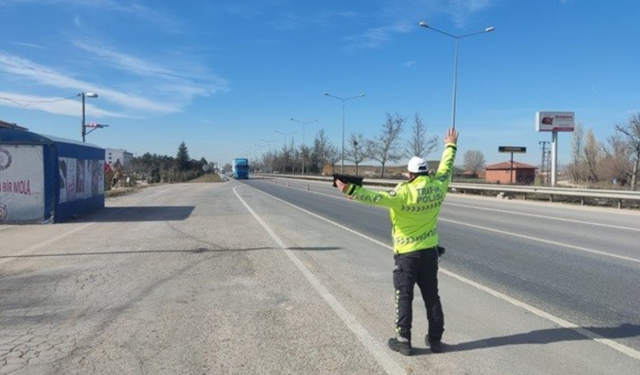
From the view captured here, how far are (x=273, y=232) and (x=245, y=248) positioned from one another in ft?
9.27

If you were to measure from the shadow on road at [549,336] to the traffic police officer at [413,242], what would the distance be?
369mm

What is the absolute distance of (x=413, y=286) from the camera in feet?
16.0

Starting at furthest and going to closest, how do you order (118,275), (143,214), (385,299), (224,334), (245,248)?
(143,214) < (245,248) < (118,275) < (385,299) < (224,334)

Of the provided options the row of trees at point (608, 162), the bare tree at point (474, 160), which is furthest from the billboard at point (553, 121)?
the bare tree at point (474, 160)

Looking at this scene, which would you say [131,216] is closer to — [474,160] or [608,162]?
[608,162]

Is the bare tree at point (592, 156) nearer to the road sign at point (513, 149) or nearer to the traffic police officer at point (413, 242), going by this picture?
the road sign at point (513, 149)

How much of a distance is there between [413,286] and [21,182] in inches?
569

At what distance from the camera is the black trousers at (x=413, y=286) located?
4.82 meters

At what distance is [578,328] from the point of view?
18.0 feet

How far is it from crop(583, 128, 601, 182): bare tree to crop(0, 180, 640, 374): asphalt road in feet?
209

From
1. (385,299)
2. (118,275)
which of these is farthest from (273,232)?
(385,299)

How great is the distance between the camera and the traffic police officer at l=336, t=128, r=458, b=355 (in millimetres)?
4816

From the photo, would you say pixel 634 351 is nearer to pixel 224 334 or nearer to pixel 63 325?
pixel 224 334

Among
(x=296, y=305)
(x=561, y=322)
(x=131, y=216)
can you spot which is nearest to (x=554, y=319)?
(x=561, y=322)
